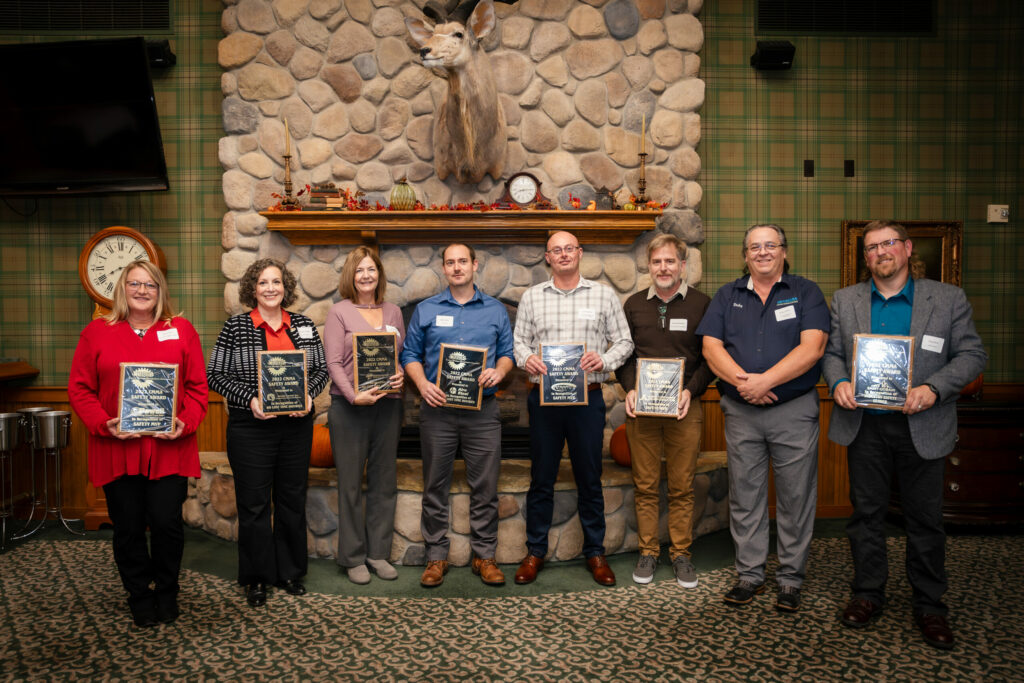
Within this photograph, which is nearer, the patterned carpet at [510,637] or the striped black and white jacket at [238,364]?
the patterned carpet at [510,637]

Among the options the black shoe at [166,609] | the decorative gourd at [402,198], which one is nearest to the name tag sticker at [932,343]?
the decorative gourd at [402,198]

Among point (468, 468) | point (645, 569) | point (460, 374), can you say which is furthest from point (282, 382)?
point (645, 569)

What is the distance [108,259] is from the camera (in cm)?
387

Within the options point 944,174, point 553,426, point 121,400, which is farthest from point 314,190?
point 944,174

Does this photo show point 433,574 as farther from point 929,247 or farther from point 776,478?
point 929,247

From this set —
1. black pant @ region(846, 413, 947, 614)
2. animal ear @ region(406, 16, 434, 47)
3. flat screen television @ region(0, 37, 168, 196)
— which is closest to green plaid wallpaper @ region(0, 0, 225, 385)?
flat screen television @ region(0, 37, 168, 196)

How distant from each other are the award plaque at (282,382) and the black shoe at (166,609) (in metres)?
0.91

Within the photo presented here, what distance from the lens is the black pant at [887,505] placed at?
7.81 feet

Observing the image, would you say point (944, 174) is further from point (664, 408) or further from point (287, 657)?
point (287, 657)

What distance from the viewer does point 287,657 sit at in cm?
226

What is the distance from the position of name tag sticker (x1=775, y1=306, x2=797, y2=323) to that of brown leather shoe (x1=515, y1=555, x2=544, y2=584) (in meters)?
1.64

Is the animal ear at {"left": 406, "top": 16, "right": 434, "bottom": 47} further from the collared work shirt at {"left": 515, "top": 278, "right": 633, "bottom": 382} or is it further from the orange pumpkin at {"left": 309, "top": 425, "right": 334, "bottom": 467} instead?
the orange pumpkin at {"left": 309, "top": 425, "right": 334, "bottom": 467}

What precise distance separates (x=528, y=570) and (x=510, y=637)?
526 mm

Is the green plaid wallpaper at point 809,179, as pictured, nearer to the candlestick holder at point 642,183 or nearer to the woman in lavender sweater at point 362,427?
the candlestick holder at point 642,183
